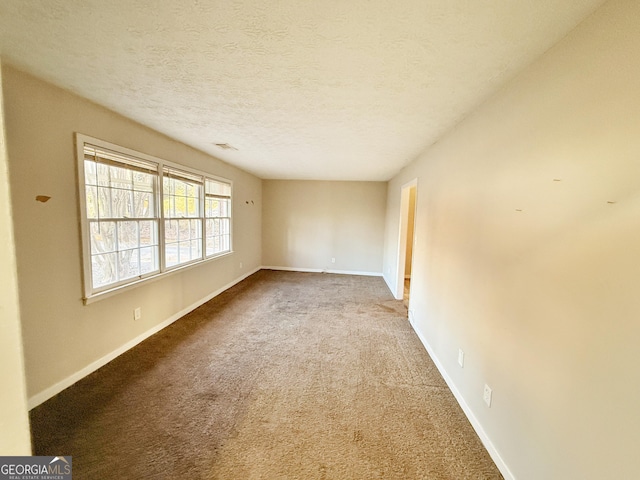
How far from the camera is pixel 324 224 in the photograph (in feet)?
20.9

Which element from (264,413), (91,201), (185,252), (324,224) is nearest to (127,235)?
(91,201)

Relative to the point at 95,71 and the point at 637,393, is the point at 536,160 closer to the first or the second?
the point at 637,393

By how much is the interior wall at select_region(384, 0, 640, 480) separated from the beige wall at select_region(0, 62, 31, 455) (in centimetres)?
168

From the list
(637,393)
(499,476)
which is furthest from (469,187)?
(499,476)

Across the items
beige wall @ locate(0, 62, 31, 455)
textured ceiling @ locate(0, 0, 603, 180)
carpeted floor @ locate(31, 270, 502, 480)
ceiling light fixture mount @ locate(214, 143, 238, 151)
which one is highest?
textured ceiling @ locate(0, 0, 603, 180)

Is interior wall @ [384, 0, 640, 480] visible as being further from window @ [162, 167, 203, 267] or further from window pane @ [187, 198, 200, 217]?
window pane @ [187, 198, 200, 217]

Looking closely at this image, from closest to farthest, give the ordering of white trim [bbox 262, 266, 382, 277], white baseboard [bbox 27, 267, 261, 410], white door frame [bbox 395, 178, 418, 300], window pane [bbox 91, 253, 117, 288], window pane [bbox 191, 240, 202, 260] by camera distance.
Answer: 1. white baseboard [bbox 27, 267, 261, 410]
2. window pane [bbox 91, 253, 117, 288]
3. window pane [bbox 191, 240, 202, 260]
4. white door frame [bbox 395, 178, 418, 300]
5. white trim [bbox 262, 266, 382, 277]

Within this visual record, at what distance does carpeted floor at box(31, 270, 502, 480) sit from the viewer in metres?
1.49

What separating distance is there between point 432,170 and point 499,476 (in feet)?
8.36

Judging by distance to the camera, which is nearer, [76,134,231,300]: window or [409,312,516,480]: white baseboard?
[409,312,516,480]: white baseboard

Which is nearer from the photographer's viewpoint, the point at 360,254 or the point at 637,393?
the point at 637,393

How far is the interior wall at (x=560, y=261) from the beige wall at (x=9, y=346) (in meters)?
1.68

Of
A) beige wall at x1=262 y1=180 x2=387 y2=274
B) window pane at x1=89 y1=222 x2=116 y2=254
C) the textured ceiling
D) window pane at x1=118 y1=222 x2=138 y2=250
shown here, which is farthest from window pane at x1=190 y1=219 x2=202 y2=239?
beige wall at x1=262 y1=180 x2=387 y2=274

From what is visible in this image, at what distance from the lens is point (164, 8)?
1.17 m
